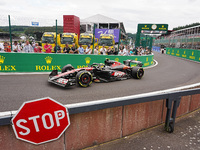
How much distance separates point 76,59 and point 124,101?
6881 millimetres

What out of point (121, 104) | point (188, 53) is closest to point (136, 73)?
point (121, 104)

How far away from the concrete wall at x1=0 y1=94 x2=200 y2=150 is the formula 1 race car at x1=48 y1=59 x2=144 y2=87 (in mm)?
2850

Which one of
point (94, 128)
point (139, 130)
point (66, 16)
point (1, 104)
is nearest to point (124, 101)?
point (94, 128)

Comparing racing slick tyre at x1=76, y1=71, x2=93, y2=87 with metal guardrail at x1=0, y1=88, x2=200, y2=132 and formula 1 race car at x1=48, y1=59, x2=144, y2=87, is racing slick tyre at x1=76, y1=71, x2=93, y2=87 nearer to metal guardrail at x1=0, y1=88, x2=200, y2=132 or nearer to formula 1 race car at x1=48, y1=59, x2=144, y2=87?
formula 1 race car at x1=48, y1=59, x2=144, y2=87

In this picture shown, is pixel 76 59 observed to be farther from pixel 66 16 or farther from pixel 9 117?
pixel 66 16

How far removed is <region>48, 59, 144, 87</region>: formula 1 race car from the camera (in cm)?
630

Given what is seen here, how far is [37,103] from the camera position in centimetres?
252

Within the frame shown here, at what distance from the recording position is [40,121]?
2.62 meters

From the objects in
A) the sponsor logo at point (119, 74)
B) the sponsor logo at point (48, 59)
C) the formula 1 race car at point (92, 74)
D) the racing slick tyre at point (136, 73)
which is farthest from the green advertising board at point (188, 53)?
the sponsor logo at point (48, 59)

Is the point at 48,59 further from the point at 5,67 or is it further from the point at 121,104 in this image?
the point at 121,104

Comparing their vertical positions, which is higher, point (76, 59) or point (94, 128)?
point (76, 59)

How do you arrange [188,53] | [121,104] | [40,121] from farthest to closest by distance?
[188,53] → [121,104] → [40,121]

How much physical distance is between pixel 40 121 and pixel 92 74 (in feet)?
15.5

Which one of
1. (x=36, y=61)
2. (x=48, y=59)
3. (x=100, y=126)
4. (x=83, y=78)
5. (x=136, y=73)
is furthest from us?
(x=48, y=59)
